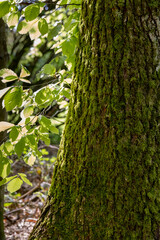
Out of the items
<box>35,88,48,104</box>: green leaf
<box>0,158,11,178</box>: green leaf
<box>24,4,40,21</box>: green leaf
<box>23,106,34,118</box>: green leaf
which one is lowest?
<box>0,158,11,178</box>: green leaf

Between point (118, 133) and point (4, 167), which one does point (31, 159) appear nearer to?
point (4, 167)

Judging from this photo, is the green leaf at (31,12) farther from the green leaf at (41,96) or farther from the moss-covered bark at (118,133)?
the green leaf at (41,96)

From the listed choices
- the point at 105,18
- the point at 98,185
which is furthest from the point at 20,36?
the point at 98,185

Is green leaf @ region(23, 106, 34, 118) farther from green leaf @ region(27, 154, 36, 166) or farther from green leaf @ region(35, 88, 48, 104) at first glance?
green leaf @ region(27, 154, 36, 166)

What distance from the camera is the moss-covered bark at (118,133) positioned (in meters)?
1.09

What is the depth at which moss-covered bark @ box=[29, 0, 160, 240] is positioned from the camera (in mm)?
1089

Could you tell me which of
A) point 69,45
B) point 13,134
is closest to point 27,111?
point 13,134

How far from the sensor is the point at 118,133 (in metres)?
1.12

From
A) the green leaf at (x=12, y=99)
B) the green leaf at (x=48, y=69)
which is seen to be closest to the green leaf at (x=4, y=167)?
the green leaf at (x=12, y=99)

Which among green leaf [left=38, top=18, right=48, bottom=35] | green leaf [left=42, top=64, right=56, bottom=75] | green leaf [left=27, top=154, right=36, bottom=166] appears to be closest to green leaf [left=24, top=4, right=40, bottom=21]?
green leaf [left=38, top=18, right=48, bottom=35]

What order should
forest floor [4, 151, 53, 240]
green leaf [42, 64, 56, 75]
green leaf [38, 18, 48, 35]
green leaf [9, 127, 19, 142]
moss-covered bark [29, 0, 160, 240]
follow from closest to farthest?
1. moss-covered bark [29, 0, 160, 240]
2. green leaf [9, 127, 19, 142]
3. green leaf [38, 18, 48, 35]
4. green leaf [42, 64, 56, 75]
5. forest floor [4, 151, 53, 240]

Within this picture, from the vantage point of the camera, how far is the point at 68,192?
124 centimetres

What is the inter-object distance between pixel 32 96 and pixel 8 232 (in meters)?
2.39

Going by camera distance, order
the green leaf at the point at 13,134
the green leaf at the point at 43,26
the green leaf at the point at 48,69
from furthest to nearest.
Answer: the green leaf at the point at 48,69
the green leaf at the point at 43,26
the green leaf at the point at 13,134
